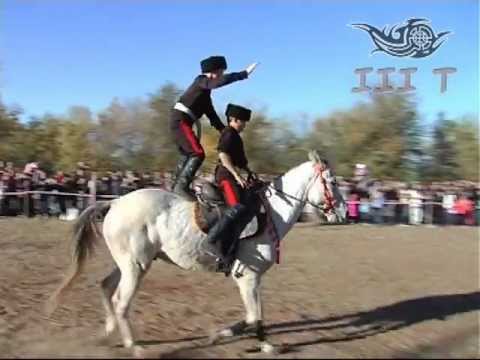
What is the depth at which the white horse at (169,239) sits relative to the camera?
679 cm

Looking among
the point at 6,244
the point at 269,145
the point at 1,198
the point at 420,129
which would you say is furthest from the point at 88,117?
the point at 6,244

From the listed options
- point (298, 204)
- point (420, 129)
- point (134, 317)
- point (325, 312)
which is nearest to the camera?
point (298, 204)

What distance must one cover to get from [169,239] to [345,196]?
1450cm

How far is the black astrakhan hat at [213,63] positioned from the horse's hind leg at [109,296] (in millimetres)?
2414

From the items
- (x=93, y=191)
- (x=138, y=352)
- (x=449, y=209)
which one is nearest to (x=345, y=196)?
(x=449, y=209)

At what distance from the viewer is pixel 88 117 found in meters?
57.6

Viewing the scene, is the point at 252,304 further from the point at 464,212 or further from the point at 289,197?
the point at 464,212

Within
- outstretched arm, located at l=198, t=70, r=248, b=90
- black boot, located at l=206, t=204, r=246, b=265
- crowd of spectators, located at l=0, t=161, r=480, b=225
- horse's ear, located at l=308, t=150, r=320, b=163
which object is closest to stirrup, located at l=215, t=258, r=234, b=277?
black boot, located at l=206, t=204, r=246, b=265

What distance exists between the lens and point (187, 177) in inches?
285

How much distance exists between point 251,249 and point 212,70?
198 centimetres

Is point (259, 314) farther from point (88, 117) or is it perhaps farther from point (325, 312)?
point (88, 117)

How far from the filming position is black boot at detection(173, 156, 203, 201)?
719 cm

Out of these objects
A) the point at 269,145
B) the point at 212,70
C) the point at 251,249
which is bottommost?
the point at 269,145

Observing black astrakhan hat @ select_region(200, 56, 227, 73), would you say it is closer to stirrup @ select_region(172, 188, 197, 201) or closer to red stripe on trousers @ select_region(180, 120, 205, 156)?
red stripe on trousers @ select_region(180, 120, 205, 156)
